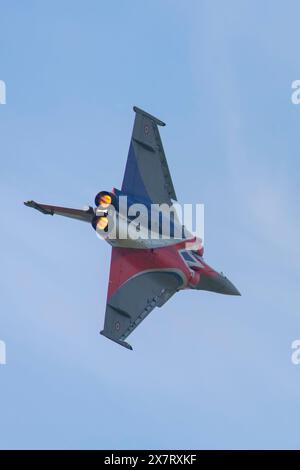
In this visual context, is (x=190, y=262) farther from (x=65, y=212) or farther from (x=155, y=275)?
(x=65, y=212)

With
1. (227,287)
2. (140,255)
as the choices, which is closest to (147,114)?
(140,255)

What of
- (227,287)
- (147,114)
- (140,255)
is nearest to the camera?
(140,255)

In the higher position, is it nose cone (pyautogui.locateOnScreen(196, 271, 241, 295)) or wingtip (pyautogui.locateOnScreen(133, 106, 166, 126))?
wingtip (pyautogui.locateOnScreen(133, 106, 166, 126))

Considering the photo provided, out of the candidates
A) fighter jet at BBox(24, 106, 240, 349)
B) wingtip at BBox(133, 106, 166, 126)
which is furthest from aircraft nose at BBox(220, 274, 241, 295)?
wingtip at BBox(133, 106, 166, 126)

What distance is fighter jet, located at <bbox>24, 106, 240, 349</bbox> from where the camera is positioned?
68.3m

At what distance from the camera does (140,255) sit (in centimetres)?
6950

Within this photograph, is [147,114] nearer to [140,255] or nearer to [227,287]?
[140,255]

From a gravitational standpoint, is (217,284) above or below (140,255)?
below

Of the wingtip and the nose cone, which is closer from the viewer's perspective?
the nose cone

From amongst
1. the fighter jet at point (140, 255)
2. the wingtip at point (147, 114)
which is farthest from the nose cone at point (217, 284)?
the wingtip at point (147, 114)

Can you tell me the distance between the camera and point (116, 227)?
224 ft

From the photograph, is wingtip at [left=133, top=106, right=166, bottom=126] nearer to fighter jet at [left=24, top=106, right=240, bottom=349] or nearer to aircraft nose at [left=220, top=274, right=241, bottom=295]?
fighter jet at [left=24, top=106, right=240, bottom=349]

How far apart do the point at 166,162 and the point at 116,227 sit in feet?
24.0
